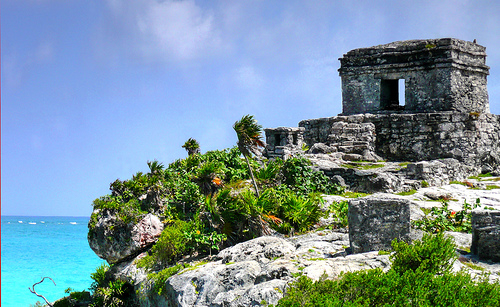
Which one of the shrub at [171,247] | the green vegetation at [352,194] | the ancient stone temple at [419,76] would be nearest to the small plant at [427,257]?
the shrub at [171,247]

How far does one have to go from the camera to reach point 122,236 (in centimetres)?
1037

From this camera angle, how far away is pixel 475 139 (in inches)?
597

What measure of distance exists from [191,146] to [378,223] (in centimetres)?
933

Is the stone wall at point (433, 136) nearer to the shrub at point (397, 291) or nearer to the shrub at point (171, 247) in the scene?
the shrub at point (171, 247)

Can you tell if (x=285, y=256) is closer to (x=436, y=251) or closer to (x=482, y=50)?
(x=436, y=251)

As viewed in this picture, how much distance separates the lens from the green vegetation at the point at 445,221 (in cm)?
803

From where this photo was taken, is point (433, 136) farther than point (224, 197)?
Yes

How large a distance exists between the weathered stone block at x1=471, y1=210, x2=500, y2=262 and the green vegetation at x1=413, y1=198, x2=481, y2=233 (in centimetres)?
126

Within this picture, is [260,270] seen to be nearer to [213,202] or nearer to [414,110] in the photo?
[213,202]

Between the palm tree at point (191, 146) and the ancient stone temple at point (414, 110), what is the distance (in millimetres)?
2195

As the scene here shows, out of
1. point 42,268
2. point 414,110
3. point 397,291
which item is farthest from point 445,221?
point 42,268

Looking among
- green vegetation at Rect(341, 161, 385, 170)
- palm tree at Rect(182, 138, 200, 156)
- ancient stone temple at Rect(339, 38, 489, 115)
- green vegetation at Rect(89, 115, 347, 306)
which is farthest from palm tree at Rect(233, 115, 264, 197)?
ancient stone temple at Rect(339, 38, 489, 115)

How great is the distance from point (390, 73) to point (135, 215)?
11.1m

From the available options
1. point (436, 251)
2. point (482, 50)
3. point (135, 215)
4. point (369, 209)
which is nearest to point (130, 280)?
point (135, 215)
